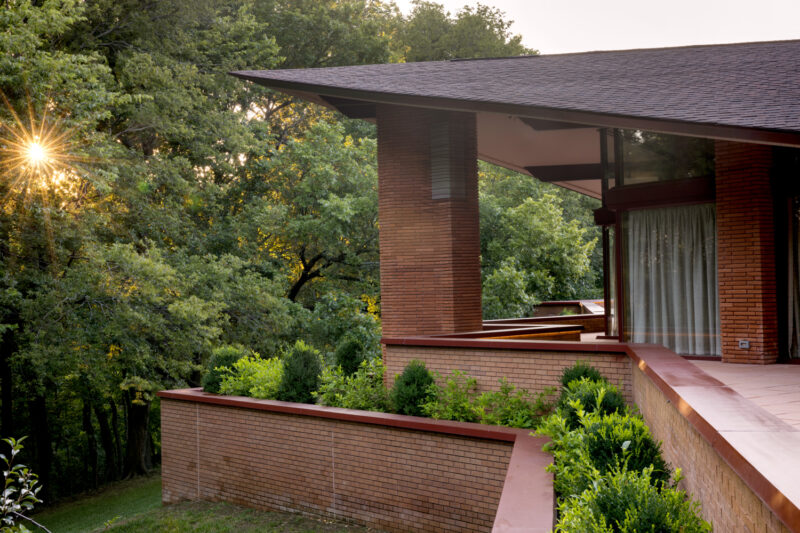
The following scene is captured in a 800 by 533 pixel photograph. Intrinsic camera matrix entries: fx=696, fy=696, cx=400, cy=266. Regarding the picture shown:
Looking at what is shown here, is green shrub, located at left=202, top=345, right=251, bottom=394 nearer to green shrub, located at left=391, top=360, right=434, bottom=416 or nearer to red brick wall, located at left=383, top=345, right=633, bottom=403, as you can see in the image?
red brick wall, located at left=383, top=345, right=633, bottom=403

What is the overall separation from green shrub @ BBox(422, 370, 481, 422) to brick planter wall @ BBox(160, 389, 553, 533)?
0.34m

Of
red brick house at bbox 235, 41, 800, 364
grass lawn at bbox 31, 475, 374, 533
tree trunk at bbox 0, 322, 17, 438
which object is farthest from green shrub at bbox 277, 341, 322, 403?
tree trunk at bbox 0, 322, 17, 438

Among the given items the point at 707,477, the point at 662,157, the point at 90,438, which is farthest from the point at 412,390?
the point at 90,438

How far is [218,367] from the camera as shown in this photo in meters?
13.7

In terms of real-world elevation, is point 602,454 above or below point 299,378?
above

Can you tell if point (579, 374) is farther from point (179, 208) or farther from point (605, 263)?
point (179, 208)


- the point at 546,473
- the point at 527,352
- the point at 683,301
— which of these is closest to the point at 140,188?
the point at 527,352

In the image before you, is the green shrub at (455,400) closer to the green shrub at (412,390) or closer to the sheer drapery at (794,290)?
the green shrub at (412,390)

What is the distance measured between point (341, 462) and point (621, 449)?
576cm

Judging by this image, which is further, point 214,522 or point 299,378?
point 299,378

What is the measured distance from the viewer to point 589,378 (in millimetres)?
8344

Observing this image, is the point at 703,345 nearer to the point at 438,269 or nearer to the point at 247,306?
the point at 438,269

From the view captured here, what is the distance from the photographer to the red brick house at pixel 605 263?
7.84 m

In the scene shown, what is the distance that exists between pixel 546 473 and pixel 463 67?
9.04 meters
